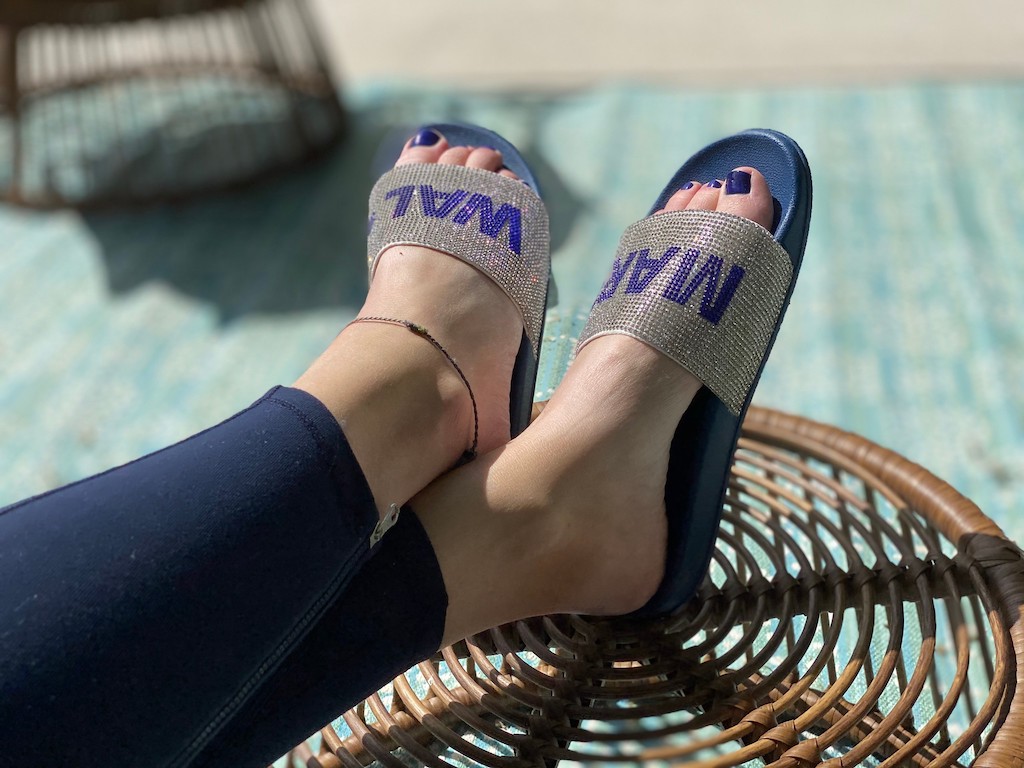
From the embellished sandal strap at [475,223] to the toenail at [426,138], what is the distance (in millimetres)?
60

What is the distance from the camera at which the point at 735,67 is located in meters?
A: 2.56

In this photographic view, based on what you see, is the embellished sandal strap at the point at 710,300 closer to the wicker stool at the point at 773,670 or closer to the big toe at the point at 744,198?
the big toe at the point at 744,198

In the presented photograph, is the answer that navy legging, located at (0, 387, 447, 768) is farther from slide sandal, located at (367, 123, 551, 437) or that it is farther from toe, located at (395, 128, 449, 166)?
toe, located at (395, 128, 449, 166)

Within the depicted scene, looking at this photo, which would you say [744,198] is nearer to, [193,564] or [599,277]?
[193,564]

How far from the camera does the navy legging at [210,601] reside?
544mm

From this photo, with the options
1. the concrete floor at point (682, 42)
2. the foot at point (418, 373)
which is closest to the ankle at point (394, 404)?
the foot at point (418, 373)

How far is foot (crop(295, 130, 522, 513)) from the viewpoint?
69 centimetres

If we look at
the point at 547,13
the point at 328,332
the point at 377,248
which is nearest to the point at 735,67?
the point at 547,13

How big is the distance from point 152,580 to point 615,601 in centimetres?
35

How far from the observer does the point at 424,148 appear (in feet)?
3.35

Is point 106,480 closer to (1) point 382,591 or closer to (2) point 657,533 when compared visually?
(1) point 382,591

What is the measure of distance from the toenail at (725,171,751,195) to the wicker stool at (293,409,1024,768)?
0.26m

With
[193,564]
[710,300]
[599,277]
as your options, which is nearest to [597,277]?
[599,277]

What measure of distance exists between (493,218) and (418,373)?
225mm
